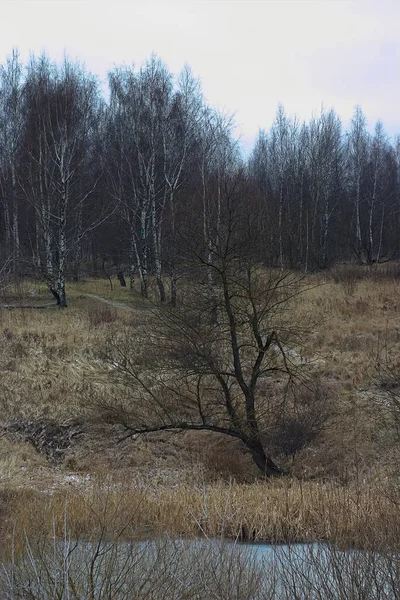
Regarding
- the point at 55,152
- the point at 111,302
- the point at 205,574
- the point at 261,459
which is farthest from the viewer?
the point at 111,302

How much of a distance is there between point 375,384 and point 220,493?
1060 centimetres

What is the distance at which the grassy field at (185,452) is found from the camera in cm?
576

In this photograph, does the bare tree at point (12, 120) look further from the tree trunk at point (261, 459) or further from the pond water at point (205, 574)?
the pond water at point (205, 574)

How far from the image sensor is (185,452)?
592 inches

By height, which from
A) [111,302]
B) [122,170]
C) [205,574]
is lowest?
[205,574]

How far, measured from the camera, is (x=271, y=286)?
562 inches

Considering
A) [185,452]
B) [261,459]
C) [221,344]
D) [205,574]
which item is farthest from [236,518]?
[185,452]

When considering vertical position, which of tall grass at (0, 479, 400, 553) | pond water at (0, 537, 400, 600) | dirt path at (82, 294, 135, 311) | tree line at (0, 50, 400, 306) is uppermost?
tree line at (0, 50, 400, 306)

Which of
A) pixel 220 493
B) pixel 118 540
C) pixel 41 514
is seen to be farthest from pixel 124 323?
pixel 118 540

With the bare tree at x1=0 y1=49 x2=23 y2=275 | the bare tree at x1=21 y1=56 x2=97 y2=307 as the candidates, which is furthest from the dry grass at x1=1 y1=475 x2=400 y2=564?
the bare tree at x1=0 y1=49 x2=23 y2=275

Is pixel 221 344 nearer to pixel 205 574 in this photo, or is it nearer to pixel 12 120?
pixel 205 574

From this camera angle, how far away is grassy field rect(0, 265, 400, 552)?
5.76 meters

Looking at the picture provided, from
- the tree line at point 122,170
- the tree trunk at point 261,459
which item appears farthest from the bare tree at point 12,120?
the tree trunk at point 261,459

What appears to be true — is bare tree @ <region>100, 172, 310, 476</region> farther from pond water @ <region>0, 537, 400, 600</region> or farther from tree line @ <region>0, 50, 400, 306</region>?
pond water @ <region>0, 537, 400, 600</region>
